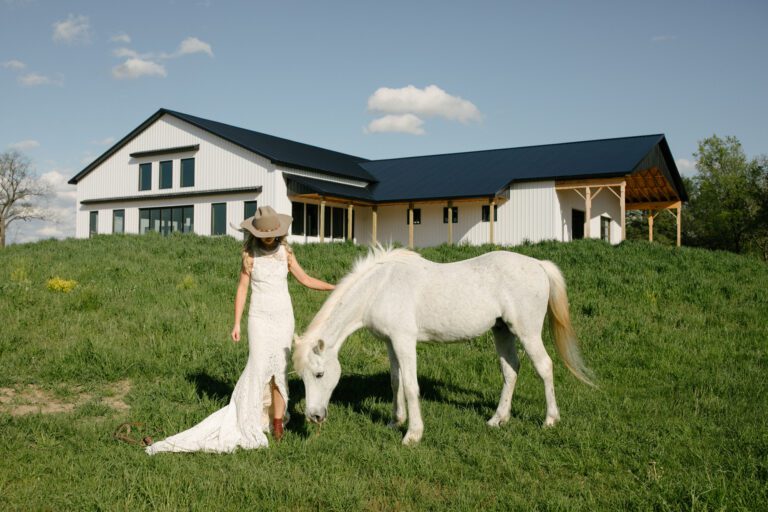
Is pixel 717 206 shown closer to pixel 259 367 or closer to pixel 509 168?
pixel 509 168

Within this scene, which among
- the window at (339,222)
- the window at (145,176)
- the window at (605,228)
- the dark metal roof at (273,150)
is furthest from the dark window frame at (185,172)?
the window at (605,228)

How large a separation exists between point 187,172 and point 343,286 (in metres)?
25.3

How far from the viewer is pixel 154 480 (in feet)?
14.5

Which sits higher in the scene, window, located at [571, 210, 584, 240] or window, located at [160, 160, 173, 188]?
window, located at [160, 160, 173, 188]

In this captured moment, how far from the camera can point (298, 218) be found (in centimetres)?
2695

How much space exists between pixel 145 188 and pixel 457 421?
92.0 ft

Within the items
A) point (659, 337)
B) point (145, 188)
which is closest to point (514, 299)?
point (659, 337)

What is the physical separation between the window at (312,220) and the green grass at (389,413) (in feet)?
48.8

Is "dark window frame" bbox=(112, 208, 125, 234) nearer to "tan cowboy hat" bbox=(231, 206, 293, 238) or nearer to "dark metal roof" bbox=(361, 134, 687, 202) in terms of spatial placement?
"dark metal roof" bbox=(361, 134, 687, 202)

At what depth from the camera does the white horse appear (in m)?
5.62

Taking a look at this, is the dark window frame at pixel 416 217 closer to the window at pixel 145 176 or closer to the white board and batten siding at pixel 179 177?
the white board and batten siding at pixel 179 177

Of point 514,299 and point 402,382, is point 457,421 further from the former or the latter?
point 514,299

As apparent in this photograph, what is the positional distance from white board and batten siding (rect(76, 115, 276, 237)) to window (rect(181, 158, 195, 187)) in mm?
224

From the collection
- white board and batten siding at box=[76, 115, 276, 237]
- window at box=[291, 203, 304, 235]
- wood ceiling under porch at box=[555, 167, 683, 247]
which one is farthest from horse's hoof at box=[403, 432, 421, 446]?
window at box=[291, 203, 304, 235]
